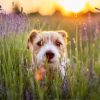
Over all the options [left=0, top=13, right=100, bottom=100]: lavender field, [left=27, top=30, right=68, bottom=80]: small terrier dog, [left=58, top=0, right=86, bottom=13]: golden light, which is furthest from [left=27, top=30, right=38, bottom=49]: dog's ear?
[left=58, top=0, right=86, bottom=13]: golden light

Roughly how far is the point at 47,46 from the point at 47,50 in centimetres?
19

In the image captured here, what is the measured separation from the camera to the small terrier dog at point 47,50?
6129 millimetres

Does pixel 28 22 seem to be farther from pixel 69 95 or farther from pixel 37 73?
pixel 69 95

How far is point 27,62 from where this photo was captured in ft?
19.5

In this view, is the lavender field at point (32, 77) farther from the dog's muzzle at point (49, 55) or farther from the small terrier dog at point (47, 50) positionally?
the dog's muzzle at point (49, 55)

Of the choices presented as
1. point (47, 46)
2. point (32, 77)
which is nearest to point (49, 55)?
point (47, 46)

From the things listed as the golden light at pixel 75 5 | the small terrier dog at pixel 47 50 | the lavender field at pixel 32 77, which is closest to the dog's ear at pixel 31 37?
the small terrier dog at pixel 47 50

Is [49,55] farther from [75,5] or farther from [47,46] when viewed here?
[75,5]

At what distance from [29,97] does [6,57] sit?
35.9 inches

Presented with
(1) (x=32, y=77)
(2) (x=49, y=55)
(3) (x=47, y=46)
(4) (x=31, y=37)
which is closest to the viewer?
(1) (x=32, y=77)

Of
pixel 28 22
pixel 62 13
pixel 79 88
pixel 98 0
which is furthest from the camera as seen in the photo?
pixel 62 13

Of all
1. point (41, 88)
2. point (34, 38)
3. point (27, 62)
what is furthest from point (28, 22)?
point (41, 88)

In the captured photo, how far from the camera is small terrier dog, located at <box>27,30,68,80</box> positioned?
20.1 ft

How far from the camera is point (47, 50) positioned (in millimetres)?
6312
